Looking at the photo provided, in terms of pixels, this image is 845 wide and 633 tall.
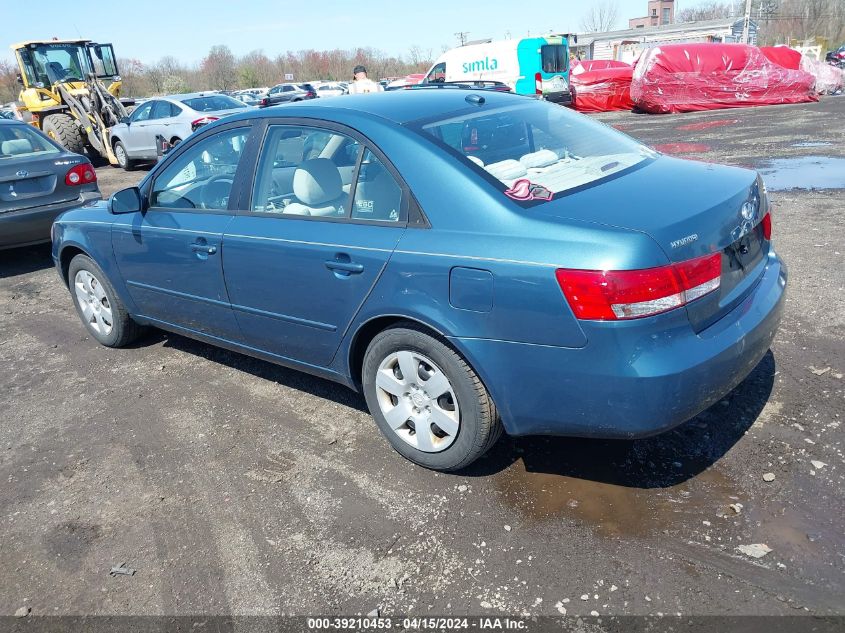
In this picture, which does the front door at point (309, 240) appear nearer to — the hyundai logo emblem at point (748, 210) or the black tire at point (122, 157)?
the hyundai logo emblem at point (748, 210)

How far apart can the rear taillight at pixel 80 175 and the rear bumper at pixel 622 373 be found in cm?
672

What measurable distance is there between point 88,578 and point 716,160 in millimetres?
11127

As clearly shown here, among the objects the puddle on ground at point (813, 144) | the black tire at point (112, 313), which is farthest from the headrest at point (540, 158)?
the puddle on ground at point (813, 144)

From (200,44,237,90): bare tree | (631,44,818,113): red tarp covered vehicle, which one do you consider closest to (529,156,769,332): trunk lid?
(631,44,818,113): red tarp covered vehicle

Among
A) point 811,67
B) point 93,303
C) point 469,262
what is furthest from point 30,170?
point 811,67

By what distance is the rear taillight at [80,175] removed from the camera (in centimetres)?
786

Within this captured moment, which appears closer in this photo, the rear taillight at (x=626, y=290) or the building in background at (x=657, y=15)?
the rear taillight at (x=626, y=290)

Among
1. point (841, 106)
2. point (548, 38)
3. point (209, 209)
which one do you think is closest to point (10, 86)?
point (548, 38)

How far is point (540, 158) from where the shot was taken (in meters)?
3.35

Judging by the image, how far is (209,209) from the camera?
13.2 feet

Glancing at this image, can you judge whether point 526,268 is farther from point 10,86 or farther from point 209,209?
point 10,86

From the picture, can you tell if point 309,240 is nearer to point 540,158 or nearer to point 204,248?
point 204,248

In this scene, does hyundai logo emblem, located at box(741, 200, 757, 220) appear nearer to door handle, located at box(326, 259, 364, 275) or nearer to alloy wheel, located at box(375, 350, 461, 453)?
alloy wheel, located at box(375, 350, 461, 453)

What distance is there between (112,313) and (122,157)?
1269 centimetres
